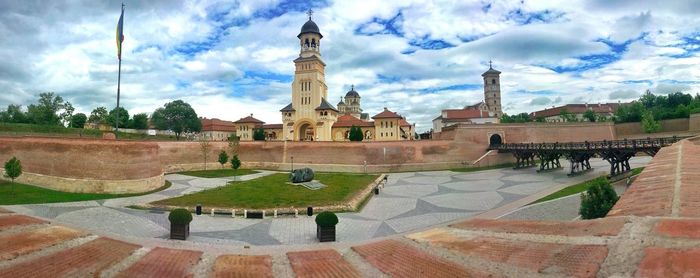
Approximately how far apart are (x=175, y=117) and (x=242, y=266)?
200 feet

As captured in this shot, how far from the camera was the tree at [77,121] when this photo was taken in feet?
195

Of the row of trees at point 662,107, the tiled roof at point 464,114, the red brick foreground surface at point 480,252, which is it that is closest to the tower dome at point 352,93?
the tiled roof at point 464,114

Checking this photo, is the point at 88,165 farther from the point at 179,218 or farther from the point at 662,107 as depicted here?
the point at 662,107

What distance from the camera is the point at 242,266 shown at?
6566mm

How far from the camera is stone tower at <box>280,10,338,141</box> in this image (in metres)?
55.8

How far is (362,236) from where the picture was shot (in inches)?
579

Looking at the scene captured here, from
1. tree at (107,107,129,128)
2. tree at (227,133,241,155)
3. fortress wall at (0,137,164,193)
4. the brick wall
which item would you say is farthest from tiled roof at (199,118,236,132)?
the brick wall

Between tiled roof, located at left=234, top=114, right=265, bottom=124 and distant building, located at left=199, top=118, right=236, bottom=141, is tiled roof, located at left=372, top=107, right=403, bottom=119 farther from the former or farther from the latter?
distant building, located at left=199, top=118, right=236, bottom=141

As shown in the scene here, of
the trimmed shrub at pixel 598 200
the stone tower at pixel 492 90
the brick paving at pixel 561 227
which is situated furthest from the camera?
the stone tower at pixel 492 90

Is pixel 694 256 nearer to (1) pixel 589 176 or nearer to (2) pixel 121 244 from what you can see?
(2) pixel 121 244

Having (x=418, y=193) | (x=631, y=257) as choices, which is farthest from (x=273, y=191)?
(x=631, y=257)

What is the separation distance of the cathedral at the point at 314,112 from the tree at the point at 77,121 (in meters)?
33.3

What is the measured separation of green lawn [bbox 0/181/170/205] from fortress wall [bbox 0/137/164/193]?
774 millimetres

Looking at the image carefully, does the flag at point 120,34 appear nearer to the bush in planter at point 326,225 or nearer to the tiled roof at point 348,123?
the bush in planter at point 326,225
